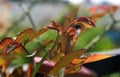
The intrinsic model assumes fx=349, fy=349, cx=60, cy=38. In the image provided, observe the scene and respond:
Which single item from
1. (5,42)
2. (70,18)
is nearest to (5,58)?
Result: (5,42)

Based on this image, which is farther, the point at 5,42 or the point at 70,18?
the point at 70,18

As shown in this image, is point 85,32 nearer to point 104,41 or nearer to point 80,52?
point 80,52

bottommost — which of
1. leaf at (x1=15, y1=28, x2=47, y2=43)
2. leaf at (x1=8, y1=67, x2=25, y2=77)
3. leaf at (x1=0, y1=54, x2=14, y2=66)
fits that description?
leaf at (x1=8, y1=67, x2=25, y2=77)


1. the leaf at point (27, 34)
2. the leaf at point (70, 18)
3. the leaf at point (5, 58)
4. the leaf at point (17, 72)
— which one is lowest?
the leaf at point (17, 72)

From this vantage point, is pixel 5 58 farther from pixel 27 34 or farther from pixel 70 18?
pixel 70 18

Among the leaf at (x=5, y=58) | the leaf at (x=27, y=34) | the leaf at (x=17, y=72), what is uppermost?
the leaf at (x=27, y=34)

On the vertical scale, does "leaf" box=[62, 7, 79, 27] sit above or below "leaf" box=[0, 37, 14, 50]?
below

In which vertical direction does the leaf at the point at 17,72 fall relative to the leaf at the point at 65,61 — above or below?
below

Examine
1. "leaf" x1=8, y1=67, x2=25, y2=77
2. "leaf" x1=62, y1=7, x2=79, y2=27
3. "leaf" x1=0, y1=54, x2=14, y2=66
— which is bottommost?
"leaf" x1=8, y1=67, x2=25, y2=77

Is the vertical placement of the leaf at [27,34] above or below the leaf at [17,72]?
above

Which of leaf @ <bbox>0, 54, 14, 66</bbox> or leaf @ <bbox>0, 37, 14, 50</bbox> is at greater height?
leaf @ <bbox>0, 37, 14, 50</bbox>

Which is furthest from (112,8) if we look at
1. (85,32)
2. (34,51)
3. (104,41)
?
(34,51)
